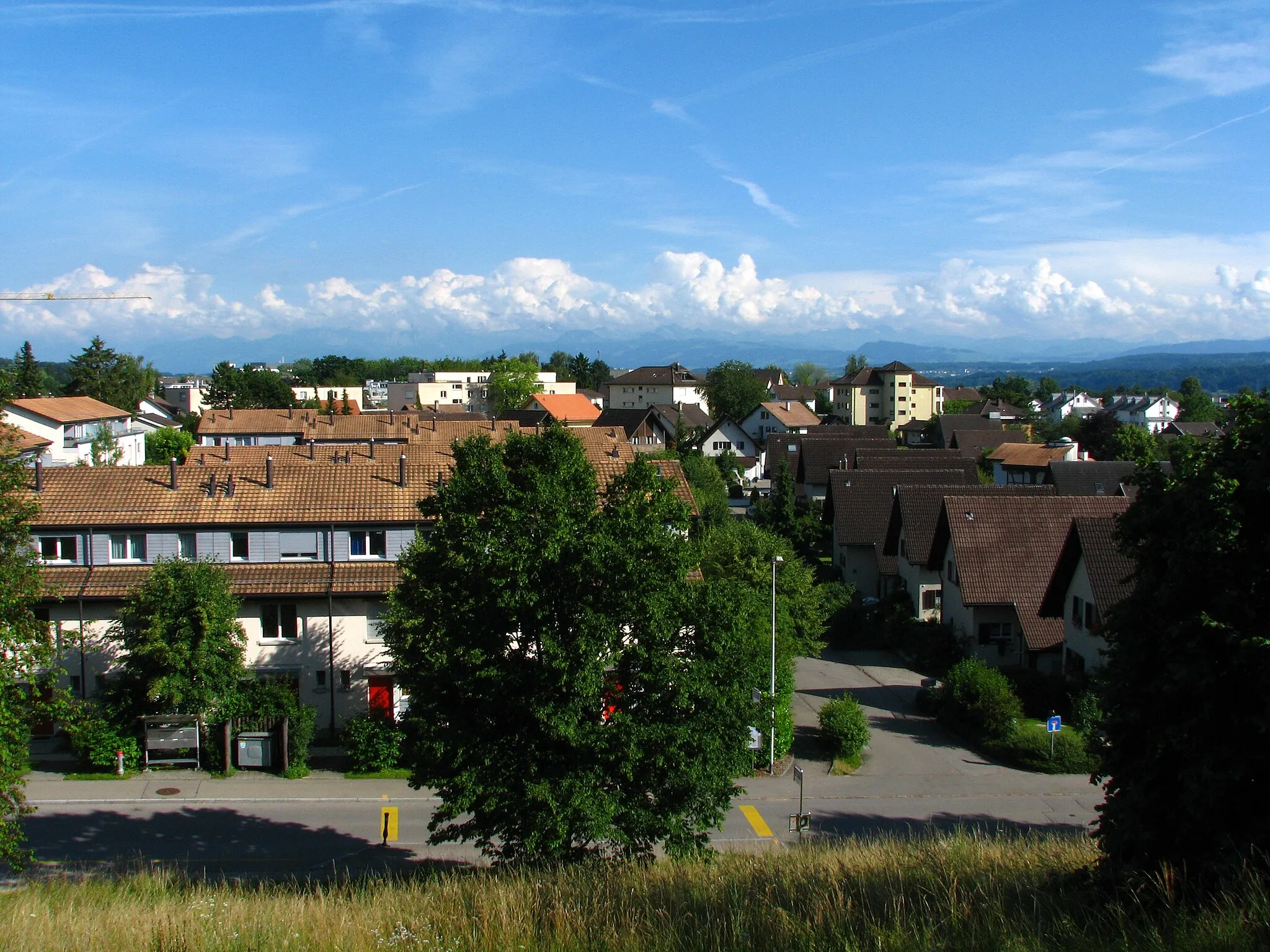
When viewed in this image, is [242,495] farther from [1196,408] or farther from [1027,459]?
[1196,408]

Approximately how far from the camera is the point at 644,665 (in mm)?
13000

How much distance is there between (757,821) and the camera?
20.2 metres

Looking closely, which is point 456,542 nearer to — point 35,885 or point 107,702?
point 35,885

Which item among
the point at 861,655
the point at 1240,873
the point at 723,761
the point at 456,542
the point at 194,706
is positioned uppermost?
the point at 456,542

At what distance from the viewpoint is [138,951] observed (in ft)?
24.8

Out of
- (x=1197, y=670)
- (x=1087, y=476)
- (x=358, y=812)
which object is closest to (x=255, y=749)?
(x=358, y=812)

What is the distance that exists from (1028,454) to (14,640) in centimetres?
6440

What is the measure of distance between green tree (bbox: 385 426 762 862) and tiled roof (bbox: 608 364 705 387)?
13083 centimetres

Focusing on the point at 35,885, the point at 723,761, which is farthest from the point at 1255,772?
the point at 35,885

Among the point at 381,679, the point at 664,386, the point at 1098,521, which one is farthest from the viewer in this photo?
the point at 664,386

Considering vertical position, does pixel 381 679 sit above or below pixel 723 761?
below

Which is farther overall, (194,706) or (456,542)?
(194,706)

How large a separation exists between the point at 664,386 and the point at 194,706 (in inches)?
4884

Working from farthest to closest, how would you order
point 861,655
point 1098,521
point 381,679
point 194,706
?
point 861,655 → point 1098,521 → point 381,679 → point 194,706
